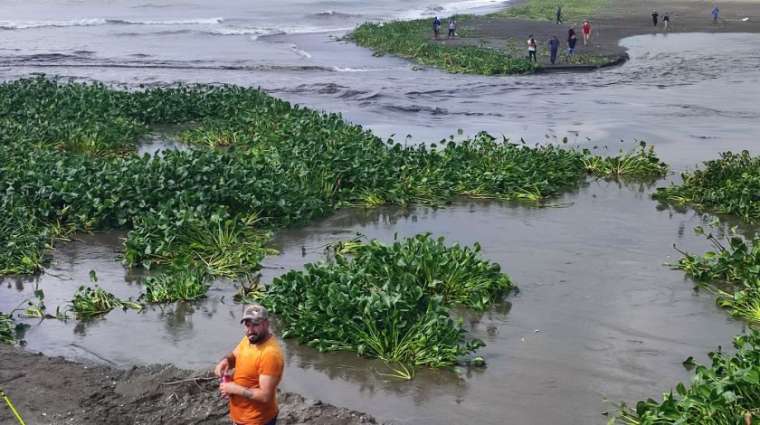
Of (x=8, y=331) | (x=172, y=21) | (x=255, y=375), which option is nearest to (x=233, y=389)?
(x=255, y=375)

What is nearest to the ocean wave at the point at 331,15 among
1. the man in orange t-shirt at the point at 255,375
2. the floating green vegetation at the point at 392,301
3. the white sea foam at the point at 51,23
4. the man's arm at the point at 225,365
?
the white sea foam at the point at 51,23

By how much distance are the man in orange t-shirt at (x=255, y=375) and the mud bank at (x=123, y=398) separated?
80.0 inches

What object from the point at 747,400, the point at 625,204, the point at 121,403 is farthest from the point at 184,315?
the point at 625,204

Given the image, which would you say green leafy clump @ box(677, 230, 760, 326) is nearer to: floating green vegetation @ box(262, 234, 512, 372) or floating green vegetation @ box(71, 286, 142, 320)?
floating green vegetation @ box(262, 234, 512, 372)

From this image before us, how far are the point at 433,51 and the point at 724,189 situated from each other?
96.2 feet

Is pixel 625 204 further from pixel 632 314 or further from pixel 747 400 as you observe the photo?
pixel 747 400

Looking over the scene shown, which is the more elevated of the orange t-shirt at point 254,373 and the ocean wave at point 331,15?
the ocean wave at point 331,15

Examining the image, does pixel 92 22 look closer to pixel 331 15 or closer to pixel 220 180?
pixel 331 15

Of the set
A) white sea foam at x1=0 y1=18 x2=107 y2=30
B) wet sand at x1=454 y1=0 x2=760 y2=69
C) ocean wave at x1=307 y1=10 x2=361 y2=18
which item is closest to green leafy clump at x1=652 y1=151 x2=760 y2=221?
wet sand at x1=454 y1=0 x2=760 y2=69

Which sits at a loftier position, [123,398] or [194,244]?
[194,244]

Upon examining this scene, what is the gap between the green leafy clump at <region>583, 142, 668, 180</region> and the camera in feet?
68.7

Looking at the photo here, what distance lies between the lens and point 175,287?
42.9 feet

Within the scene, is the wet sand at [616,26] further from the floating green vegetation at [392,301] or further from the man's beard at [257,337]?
the man's beard at [257,337]

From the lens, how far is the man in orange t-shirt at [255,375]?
22.8ft
